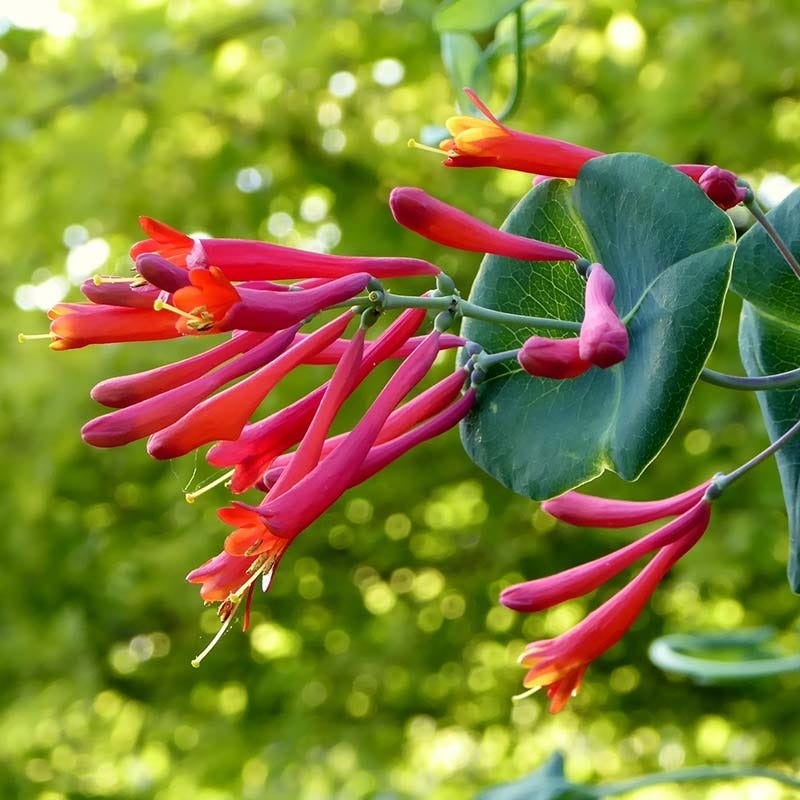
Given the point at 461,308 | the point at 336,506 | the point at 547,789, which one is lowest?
the point at 336,506

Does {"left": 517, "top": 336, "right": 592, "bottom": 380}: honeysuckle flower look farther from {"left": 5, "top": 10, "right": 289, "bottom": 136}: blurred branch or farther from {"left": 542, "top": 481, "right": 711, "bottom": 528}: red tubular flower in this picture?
{"left": 5, "top": 10, "right": 289, "bottom": 136}: blurred branch

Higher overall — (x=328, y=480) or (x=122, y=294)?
(x=122, y=294)

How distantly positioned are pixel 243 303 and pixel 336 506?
2224mm

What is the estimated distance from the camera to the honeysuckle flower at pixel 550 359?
1.72ft

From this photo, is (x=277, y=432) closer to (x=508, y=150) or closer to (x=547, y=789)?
(x=508, y=150)

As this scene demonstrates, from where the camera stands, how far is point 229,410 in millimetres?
602

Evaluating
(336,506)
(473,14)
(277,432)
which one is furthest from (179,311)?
(336,506)

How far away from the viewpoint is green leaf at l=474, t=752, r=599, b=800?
100cm

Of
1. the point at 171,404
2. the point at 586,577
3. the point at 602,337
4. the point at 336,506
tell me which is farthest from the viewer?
the point at 336,506

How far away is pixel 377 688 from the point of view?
A: 2840 millimetres

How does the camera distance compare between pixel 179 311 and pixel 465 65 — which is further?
pixel 465 65

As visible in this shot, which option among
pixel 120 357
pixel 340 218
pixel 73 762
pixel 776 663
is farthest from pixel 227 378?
pixel 73 762

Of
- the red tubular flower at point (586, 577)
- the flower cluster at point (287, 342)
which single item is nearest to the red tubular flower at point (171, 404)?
the flower cluster at point (287, 342)

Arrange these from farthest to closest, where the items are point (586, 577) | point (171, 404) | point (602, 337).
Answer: point (586, 577) → point (171, 404) → point (602, 337)
